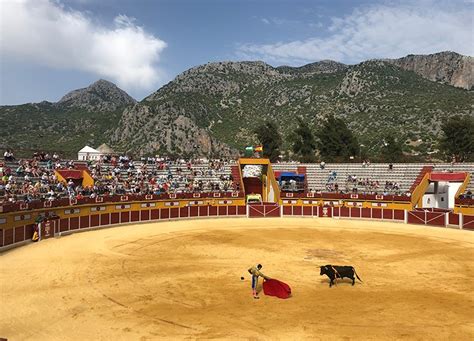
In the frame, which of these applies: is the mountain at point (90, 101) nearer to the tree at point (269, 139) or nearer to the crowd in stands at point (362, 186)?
the tree at point (269, 139)

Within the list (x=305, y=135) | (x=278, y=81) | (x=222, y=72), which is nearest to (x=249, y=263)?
(x=305, y=135)

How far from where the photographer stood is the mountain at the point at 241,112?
343 feet

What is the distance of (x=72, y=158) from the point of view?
4650 cm

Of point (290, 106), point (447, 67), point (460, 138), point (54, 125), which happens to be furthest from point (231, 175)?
point (447, 67)

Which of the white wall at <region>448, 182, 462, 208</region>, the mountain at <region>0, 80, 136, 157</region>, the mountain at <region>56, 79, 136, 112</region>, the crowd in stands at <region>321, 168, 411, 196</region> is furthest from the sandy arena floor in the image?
the mountain at <region>56, 79, 136, 112</region>

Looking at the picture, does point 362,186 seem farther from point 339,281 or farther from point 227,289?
point 227,289

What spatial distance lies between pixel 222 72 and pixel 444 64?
343 feet

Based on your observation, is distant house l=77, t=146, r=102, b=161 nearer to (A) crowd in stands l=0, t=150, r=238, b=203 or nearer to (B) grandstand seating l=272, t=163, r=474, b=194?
(A) crowd in stands l=0, t=150, r=238, b=203

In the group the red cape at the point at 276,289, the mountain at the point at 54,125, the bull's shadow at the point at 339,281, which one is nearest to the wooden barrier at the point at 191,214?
the red cape at the point at 276,289

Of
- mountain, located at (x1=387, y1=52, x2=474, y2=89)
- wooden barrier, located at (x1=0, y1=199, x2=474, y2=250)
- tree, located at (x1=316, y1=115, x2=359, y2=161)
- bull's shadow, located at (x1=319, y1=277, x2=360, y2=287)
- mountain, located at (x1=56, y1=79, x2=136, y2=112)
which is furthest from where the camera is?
mountain, located at (x1=387, y1=52, x2=474, y2=89)

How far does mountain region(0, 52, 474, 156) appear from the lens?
104438 millimetres

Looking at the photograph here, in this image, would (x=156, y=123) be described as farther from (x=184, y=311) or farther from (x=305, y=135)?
(x=184, y=311)

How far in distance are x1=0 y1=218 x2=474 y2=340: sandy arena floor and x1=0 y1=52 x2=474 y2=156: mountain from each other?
72772 millimetres

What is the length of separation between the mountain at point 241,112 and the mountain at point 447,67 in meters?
57.0
